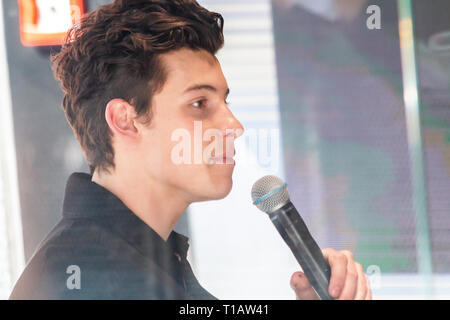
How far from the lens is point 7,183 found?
6.33 feet

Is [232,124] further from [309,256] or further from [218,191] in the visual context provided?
[309,256]

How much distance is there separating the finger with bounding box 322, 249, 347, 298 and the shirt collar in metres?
0.53

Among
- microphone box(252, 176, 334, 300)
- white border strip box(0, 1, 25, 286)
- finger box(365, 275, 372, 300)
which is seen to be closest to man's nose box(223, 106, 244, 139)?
microphone box(252, 176, 334, 300)

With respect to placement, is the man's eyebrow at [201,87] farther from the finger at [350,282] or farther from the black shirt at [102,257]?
the finger at [350,282]

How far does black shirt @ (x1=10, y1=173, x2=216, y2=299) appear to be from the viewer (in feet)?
5.81

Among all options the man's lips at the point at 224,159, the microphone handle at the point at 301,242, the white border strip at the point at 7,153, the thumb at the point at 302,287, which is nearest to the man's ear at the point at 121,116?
the man's lips at the point at 224,159

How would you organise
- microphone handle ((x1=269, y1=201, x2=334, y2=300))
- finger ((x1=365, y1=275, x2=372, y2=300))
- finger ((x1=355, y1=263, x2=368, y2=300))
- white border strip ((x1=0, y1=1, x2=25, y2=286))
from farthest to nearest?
1. white border strip ((x1=0, y1=1, x2=25, y2=286))
2. finger ((x1=365, y1=275, x2=372, y2=300))
3. finger ((x1=355, y1=263, x2=368, y2=300))
4. microphone handle ((x1=269, y1=201, x2=334, y2=300))

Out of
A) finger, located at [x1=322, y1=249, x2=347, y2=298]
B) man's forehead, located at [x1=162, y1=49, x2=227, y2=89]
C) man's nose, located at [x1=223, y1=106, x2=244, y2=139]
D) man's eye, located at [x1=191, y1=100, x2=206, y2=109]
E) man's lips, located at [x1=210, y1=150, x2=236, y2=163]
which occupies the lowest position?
finger, located at [x1=322, y1=249, x2=347, y2=298]

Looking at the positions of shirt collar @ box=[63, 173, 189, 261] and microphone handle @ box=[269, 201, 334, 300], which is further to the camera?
shirt collar @ box=[63, 173, 189, 261]

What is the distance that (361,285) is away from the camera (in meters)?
1.75

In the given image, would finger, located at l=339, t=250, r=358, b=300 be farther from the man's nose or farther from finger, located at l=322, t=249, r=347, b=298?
the man's nose

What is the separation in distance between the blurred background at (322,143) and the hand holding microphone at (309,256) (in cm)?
14

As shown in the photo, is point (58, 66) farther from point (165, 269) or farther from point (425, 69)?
point (425, 69)

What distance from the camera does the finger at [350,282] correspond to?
164 cm
